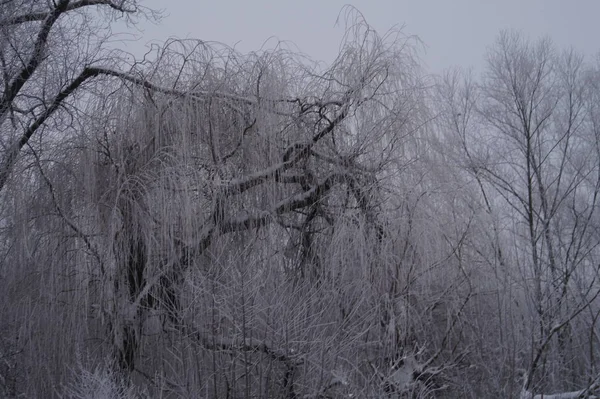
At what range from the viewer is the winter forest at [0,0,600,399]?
5.62m

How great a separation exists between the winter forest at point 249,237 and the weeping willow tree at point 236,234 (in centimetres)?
2

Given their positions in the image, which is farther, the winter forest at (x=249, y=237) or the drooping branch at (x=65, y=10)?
the drooping branch at (x=65, y=10)

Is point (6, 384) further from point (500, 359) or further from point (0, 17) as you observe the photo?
point (500, 359)

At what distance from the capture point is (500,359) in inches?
197

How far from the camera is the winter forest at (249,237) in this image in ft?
18.4

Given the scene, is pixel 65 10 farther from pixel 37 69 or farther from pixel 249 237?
pixel 249 237

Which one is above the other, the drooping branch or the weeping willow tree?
the drooping branch

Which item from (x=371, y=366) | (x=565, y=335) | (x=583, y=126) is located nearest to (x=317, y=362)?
(x=371, y=366)

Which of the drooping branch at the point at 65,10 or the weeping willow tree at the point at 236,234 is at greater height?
the drooping branch at the point at 65,10

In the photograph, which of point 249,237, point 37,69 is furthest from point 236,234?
point 37,69

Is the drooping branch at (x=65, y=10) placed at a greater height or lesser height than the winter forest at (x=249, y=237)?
greater

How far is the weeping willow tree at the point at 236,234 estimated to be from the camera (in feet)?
19.0

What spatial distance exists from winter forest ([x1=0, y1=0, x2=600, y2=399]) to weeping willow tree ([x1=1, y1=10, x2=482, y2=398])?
0.02m

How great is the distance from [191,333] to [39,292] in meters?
1.83
